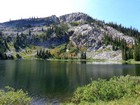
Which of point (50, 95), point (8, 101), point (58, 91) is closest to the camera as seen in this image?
point (8, 101)

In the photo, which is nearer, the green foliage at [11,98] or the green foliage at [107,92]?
the green foliage at [11,98]

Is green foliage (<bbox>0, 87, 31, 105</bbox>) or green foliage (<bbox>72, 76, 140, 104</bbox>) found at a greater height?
green foliage (<bbox>0, 87, 31, 105</bbox>)

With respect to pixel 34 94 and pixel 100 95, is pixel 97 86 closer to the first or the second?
pixel 100 95

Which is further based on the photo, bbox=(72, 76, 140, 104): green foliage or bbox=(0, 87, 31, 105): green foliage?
bbox=(72, 76, 140, 104): green foliage

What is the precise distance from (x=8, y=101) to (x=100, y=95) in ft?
67.4

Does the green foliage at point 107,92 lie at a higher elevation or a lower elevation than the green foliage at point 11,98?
lower

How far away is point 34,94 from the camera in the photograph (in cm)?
6362

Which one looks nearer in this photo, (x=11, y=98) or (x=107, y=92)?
(x=11, y=98)

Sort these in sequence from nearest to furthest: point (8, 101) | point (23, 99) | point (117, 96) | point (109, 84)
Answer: point (8, 101) < point (23, 99) < point (117, 96) < point (109, 84)

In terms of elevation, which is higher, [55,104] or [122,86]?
[122,86]

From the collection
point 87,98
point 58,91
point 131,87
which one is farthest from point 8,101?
point 58,91

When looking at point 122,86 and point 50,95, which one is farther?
point 50,95

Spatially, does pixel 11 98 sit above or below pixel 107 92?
above

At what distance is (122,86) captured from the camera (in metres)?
47.2
